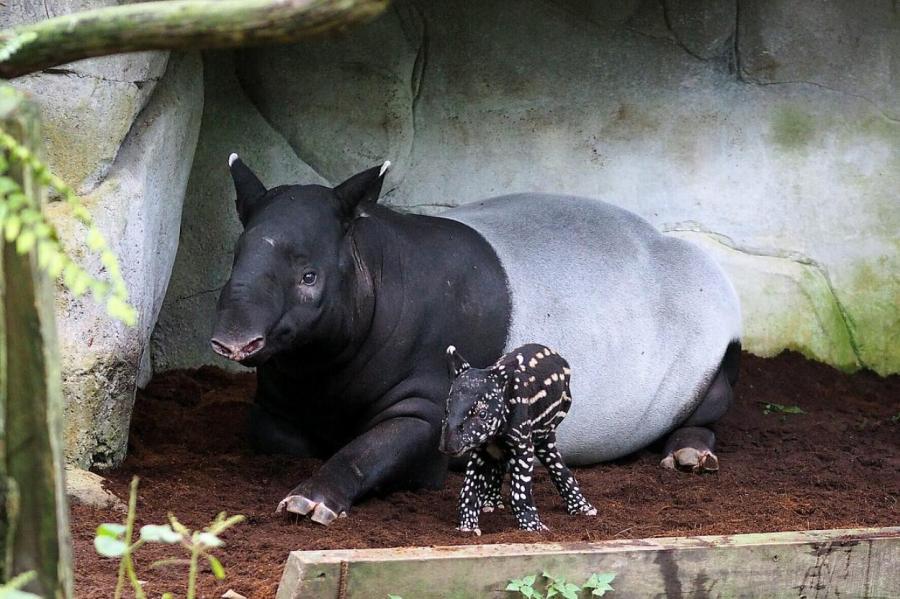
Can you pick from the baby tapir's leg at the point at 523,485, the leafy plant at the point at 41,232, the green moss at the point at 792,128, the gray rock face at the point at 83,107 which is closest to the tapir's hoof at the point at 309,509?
the baby tapir's leg at the point at 523,485

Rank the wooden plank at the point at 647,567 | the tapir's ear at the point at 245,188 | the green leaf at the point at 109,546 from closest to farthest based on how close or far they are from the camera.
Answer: the green leaf at the point at 109,546
the wooden plank at the point at 647,567
the tapir's ear at the point at 245,188

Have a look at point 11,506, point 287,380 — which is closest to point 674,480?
point 287,380

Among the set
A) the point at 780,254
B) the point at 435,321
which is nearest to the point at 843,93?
the point at 780,254

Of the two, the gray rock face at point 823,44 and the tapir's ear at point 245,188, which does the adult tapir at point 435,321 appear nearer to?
the tapir's ear at point 245,188

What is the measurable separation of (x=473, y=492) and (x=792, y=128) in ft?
12.0

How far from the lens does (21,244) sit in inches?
88.5

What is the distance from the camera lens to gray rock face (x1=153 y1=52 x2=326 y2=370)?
707 centimetres

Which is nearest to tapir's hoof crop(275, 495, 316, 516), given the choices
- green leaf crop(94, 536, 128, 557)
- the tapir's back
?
the tapir's back

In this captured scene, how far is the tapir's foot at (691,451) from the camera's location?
5957mm

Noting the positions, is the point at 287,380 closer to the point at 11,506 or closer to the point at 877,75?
the point at 11,506

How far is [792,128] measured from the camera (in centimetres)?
739

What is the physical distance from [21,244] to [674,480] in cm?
407

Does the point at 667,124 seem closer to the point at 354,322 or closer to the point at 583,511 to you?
the point at 354,322

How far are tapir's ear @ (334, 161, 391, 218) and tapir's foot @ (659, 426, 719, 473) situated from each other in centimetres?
192
